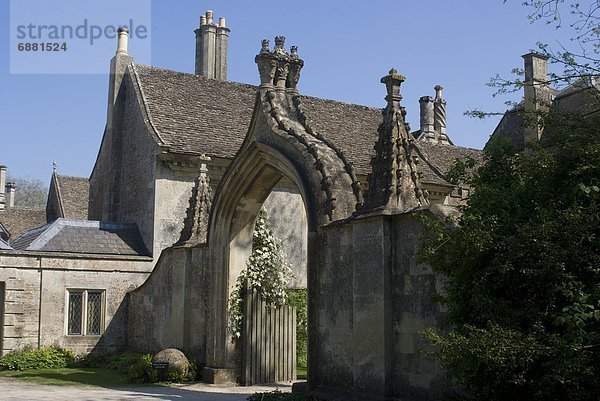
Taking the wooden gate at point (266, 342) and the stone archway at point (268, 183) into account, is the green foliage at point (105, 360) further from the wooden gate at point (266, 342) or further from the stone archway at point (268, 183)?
the wooden gate at point (266, 342)

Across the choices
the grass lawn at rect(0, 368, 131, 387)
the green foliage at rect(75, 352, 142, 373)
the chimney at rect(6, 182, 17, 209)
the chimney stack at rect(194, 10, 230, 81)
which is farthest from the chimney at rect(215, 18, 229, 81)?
the chimney at rect(6, 182, 17, 209)

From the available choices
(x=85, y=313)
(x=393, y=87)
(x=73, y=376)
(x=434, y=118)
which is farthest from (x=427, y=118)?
(x=393, y=87)

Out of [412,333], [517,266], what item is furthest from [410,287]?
[517,266]

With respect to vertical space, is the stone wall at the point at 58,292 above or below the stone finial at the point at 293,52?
below

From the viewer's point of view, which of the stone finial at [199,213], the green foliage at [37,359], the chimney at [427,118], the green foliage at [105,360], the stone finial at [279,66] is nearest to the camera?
the stone finial at [279,66]

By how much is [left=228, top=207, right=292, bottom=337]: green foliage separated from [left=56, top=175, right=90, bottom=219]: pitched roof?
65.7ft

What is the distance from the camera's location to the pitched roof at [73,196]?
34.3 meters

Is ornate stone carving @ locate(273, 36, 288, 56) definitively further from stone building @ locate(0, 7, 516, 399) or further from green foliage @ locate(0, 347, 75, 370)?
green foliage @ locate(0, 347, 75, 370)

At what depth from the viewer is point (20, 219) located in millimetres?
40906

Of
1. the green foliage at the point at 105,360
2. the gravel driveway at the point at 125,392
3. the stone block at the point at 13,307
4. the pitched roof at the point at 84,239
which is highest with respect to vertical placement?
the pitched roof at the point at 84,239

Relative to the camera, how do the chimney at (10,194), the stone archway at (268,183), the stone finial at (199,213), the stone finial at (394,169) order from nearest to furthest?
the stone finial at (394,169)
the stone archway at (268,183)
the stone finial at (199,213)
the chimney at (10,194)

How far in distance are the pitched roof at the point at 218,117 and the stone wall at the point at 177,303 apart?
14.8 ft

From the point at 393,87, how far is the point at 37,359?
12813 millimetres

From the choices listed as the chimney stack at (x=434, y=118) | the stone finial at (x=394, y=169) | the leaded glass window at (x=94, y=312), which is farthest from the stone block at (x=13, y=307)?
the chimney stack at (x=434, y=118)
